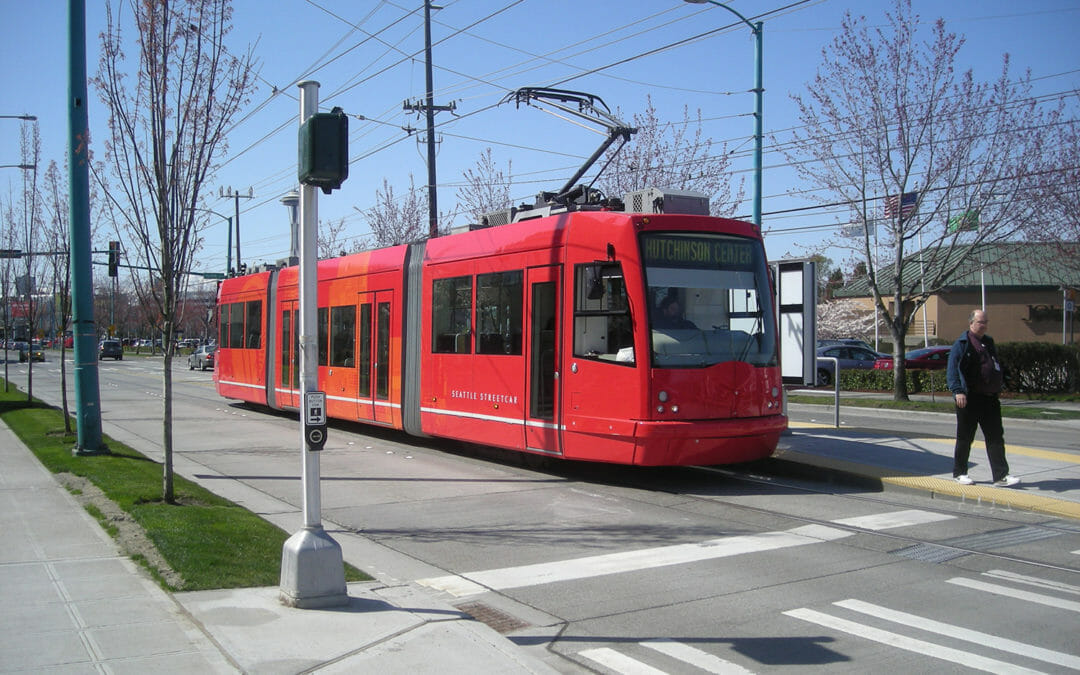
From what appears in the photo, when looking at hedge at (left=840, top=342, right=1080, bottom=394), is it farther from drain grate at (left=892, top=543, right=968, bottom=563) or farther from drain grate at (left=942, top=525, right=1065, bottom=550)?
drain grate at (left=892, top=543, right=968, bottom=563)

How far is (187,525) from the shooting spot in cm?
782

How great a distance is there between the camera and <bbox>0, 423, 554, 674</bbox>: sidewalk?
4758 millimetres

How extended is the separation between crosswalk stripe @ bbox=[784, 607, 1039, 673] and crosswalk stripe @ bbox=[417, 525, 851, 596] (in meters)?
1.61

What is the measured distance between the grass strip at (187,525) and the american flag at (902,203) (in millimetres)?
18324

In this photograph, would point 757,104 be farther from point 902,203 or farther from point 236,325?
point 236,325

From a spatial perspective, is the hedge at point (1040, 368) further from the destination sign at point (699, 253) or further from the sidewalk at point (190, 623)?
the sidewalk at point (190, 623)

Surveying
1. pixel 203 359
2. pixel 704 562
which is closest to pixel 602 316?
pixel 704 562

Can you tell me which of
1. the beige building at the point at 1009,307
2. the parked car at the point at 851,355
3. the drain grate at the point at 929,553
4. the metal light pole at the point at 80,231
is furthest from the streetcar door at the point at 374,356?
the beige building at the point at 1009,307

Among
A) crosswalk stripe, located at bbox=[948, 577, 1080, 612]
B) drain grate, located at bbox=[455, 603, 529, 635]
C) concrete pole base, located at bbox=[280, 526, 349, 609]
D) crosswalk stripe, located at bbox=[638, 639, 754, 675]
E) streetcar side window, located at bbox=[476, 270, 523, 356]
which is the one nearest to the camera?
crosswalk stripe, located at bbox=[638, 639, 754, 675]

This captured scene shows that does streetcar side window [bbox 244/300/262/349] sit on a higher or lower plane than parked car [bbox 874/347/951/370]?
higher

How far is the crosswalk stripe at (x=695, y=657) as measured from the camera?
500 centimetres

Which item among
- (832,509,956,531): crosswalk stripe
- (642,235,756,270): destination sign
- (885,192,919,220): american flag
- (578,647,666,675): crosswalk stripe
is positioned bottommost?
(578,647,666,675): crosswalk stripe

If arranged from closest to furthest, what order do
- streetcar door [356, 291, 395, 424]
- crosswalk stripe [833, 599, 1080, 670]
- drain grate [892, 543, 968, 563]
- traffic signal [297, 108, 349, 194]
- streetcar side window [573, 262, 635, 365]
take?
crosswalk stripe [833, 599, 1080, 670], traffic signal [297, 108, 349, 194], drain grate [892, 543, 968, 563], streetcar side window [573, 262, 635, 365], streetcar door [356, 291, 395, 424]

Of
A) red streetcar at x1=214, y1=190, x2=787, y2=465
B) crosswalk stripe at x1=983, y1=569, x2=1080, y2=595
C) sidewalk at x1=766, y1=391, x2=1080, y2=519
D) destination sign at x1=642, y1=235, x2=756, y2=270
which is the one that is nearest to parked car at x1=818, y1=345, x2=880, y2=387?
sidewalk at x1=766, y1=391, x2=1080, y2=519
